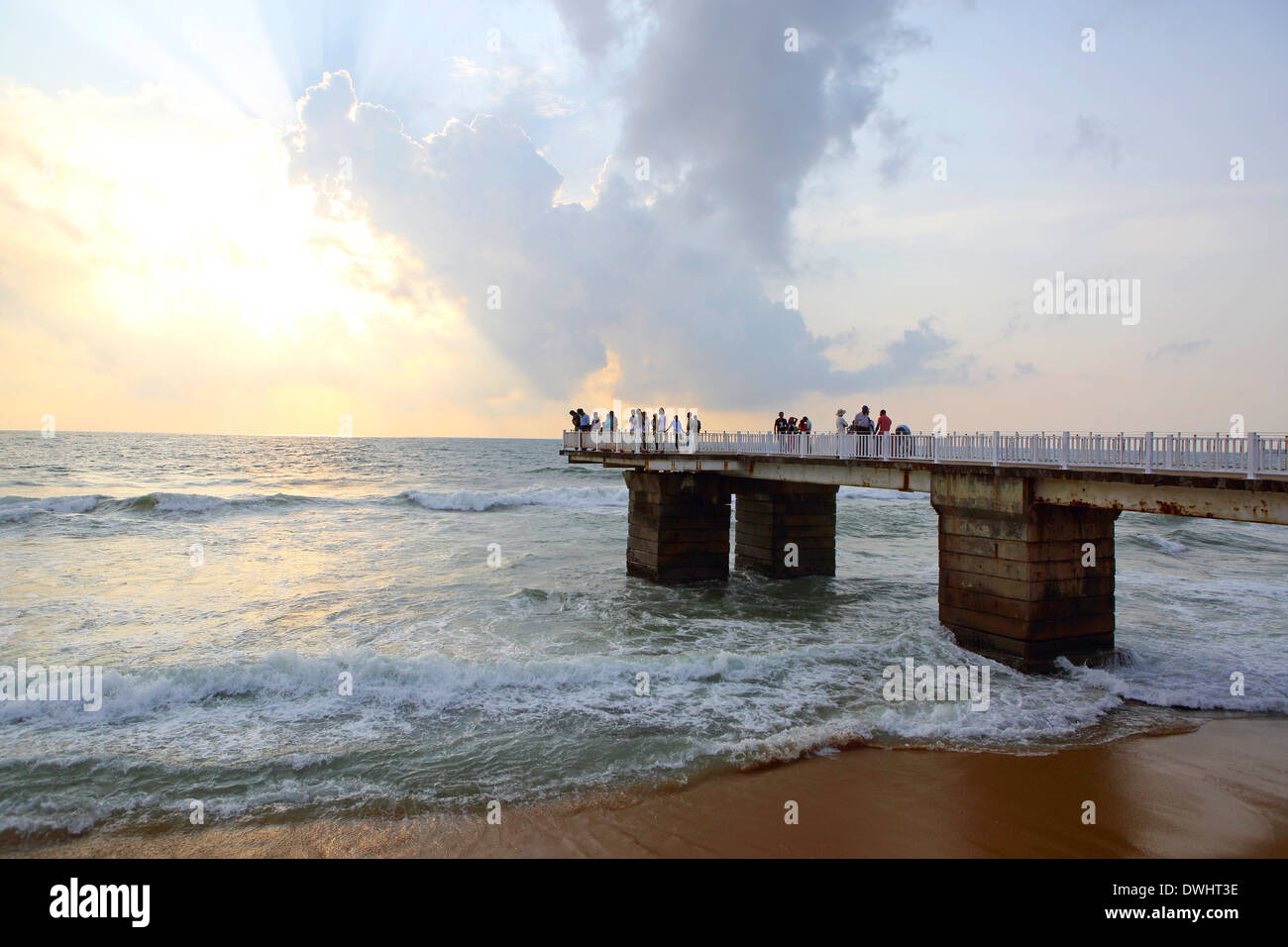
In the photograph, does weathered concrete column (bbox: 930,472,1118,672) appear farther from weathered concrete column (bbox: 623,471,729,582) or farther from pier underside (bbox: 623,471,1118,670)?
weathered concrete column (bbox: 623,471,729,582)

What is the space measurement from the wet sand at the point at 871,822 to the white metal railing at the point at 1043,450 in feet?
16.3

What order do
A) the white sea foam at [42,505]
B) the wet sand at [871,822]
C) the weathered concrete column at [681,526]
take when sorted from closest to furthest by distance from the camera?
the wet sand at [871,822], the weathered concrete column at [681,526], the white sea foam at [42,505]

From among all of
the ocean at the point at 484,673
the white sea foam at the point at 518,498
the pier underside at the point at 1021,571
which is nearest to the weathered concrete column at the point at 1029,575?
the pier underside at the point at 1021,571

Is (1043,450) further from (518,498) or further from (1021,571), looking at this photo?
(518,498)

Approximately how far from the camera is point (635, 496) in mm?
28391

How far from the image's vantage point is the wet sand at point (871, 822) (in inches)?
344

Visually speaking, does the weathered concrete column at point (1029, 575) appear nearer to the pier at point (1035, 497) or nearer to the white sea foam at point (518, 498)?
the pier at point (1035, 497)

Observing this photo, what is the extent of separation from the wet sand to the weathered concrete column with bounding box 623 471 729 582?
15.8 metres

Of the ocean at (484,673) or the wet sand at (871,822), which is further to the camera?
the ocean at (484,673)

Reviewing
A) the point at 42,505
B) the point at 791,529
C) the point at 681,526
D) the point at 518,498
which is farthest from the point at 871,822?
the point at 42,505

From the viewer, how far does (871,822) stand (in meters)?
9.30

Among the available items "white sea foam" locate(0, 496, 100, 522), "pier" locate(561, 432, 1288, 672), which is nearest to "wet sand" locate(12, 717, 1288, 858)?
"pier" locate(561, 432, 1288, 672)
